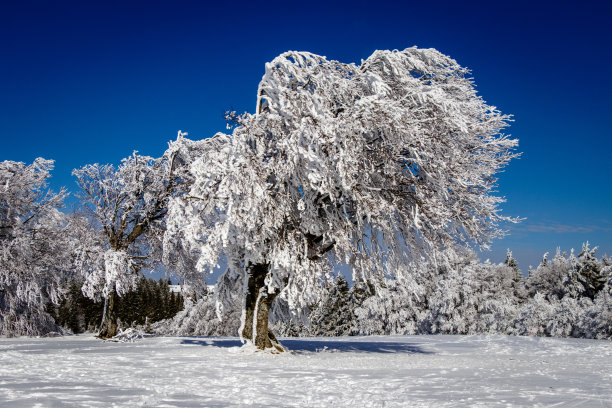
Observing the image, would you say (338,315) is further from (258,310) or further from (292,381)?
(292,381)

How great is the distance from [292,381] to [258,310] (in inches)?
216

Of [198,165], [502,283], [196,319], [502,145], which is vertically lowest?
[196,319]

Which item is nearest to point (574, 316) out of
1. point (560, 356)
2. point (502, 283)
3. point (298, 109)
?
point (502, 283)

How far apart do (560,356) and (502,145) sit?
6.34m

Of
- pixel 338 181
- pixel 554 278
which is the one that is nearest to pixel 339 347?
pixel 338 181

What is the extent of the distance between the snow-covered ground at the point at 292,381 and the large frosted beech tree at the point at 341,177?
230 cm

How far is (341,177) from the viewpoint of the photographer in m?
10.9

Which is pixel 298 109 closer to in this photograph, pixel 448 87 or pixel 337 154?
pixel 337 154

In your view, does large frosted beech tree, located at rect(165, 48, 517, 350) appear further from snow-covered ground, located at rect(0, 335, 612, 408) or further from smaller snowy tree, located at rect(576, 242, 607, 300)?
smaller snowy tree, located at rect(576, 242, 607, 300)

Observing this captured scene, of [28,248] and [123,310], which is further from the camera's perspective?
[123,310]

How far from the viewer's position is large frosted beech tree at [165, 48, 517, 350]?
1137 cm

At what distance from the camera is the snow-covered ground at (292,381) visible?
601 cm

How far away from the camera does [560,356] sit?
1345 cm

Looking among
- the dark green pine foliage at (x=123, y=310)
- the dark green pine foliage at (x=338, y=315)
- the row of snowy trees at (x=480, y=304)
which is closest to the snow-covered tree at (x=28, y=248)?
the row of snowy trees at (x=480, y=304)
